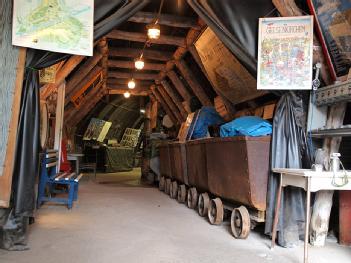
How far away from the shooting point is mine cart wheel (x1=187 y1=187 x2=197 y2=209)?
5816mm

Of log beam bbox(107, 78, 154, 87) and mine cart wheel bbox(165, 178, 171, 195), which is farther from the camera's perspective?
log beam bbox(107, 78, 154, 87)

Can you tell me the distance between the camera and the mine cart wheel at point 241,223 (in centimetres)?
385

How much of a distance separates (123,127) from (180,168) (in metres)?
11.3

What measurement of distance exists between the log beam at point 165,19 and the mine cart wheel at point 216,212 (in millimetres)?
3260

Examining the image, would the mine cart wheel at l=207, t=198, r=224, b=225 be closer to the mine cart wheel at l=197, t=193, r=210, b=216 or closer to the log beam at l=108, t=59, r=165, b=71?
the mine cart wheel at l=197, t=193, r=210, b=216

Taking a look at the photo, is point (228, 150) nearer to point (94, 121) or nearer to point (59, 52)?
point (59, 52)

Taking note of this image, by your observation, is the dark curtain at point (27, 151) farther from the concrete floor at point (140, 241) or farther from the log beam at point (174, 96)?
the log beam at point (174, 96)

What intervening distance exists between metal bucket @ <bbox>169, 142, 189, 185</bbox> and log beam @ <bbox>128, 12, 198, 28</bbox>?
7.21 ft

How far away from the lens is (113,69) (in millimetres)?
10055

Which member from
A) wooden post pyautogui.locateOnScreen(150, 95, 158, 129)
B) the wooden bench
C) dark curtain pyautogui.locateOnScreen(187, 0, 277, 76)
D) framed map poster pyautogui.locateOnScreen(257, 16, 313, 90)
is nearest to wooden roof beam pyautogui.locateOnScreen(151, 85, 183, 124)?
wooden post pyautogui.locateOnScreen(150, 95, 158, 129)

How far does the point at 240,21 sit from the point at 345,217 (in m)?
2.49

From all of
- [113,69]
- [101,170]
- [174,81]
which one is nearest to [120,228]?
[174,81]

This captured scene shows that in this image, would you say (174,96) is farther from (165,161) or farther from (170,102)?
(165,161)

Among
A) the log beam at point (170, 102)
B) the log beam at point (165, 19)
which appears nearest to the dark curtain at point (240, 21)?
the log beam at point (165, 19)
